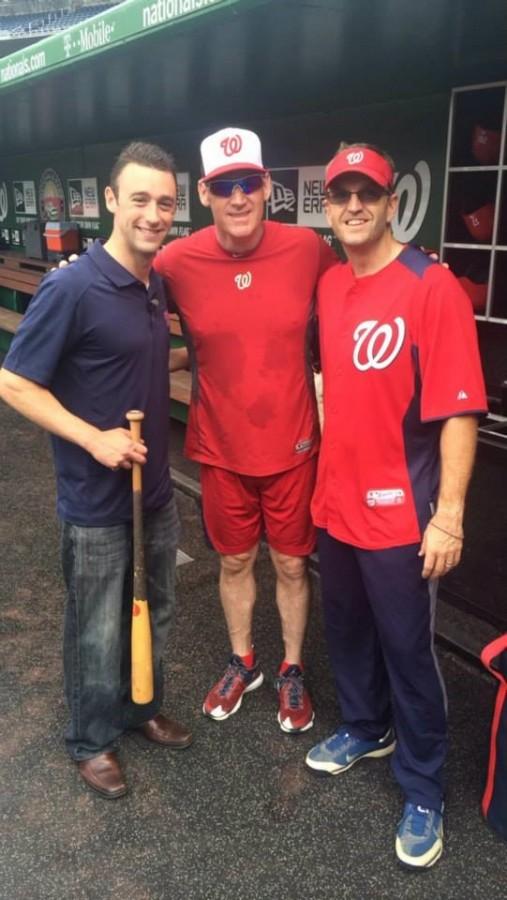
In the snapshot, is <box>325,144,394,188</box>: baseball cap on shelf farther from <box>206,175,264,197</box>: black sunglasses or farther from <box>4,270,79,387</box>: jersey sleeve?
<box>4,270,79,387</box>: jersey sleeve

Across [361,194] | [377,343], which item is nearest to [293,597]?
[377,343]

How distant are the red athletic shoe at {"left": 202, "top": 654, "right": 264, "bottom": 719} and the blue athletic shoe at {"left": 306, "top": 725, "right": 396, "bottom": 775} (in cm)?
39

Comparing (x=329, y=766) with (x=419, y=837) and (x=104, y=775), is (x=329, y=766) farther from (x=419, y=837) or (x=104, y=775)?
(x=104, y=775)

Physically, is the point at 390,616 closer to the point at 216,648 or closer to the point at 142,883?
the point at 142,883

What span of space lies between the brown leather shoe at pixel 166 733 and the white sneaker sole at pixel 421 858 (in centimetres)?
82

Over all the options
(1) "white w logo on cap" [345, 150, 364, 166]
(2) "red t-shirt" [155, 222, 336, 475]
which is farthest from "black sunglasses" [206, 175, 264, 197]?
(1) "white w logo on cap" [345, 150, 364, 166]

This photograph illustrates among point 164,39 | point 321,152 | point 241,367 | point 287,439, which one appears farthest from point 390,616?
point 321,152

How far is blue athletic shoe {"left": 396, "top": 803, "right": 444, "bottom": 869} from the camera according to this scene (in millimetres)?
2160

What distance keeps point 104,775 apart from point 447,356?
1.68 meters

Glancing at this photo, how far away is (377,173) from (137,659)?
5.02ft

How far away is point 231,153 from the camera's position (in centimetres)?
239

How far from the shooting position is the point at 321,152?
500 cm

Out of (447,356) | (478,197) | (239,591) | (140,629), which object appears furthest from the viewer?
(478,197)

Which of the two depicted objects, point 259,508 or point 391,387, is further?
point 259,508
